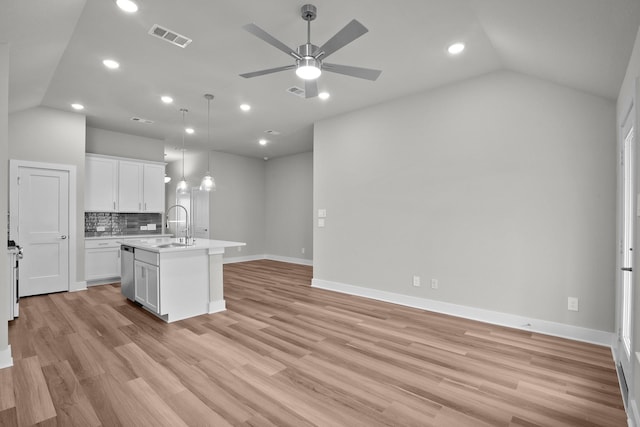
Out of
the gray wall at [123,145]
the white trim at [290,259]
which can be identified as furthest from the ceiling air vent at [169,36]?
the white trim at [290,259]

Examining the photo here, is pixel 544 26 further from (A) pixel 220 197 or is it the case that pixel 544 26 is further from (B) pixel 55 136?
(A) pixel 220 197

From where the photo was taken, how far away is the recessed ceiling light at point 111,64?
3.50m

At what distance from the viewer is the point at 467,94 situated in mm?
3900

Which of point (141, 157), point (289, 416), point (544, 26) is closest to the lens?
point (289, 416)

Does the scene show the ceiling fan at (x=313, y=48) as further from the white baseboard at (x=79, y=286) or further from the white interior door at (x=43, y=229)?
the white baseboard at (x=79, y=286)

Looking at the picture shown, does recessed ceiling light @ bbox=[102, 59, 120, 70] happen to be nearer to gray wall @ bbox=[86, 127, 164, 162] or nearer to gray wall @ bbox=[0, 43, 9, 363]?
gray wall @ bbox=[0, 43, 9, 363]

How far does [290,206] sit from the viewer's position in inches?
343

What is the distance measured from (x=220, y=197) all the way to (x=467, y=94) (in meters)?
6.46

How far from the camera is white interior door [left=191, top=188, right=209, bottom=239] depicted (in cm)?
816

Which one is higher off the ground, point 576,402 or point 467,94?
point 467,94

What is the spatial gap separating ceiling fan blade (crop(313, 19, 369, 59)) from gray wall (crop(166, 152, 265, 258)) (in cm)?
655

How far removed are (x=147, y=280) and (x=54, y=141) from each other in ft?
10.3

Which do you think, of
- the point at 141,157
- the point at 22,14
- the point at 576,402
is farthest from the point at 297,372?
the point at 141,157

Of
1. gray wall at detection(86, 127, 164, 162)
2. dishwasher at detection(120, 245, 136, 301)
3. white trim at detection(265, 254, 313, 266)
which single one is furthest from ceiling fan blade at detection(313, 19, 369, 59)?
white trim at detection(265, 254, 313, 266)
